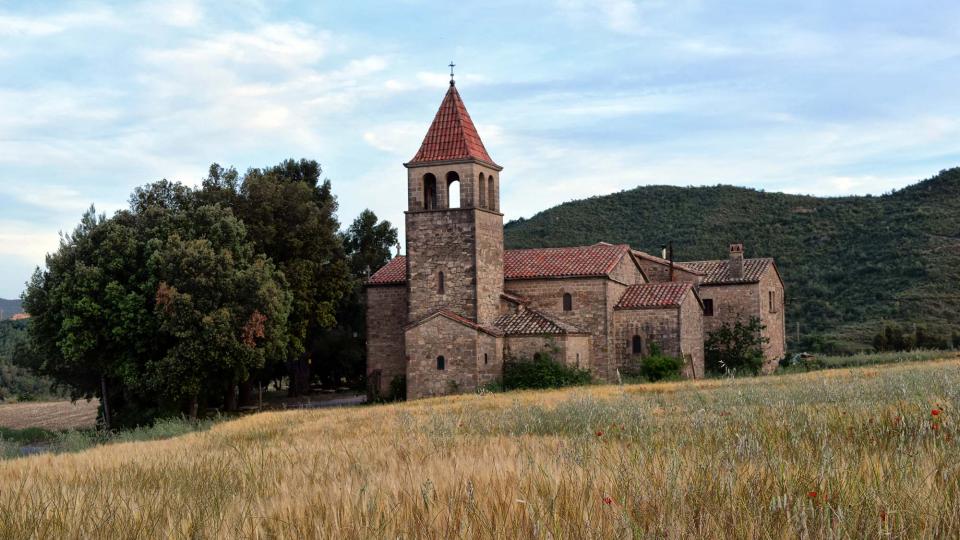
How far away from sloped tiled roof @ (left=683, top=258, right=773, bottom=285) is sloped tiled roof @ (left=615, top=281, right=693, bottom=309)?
6965 mm

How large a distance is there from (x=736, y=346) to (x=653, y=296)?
7.82 m

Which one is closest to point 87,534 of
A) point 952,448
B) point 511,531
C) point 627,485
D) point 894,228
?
point 511,531

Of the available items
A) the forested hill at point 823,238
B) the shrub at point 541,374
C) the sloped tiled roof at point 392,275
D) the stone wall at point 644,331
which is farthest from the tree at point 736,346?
the sloped tiled roof at point 392,275

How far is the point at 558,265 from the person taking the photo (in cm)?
3766

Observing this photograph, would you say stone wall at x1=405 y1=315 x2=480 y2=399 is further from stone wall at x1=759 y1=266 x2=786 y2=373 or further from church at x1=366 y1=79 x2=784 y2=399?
stone wall at x1=759 y1=266 x2=786 y2=373

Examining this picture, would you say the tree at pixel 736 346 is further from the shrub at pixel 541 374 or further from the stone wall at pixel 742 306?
the shrub at pixel 541 374

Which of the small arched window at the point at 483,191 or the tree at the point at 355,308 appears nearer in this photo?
the small arched window at the point at 483,191

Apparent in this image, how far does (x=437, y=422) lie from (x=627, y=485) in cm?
904

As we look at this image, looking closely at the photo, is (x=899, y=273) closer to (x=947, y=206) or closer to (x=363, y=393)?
(x=947, y=206)

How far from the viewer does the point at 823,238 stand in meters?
71.7

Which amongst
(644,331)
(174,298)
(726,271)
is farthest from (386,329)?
(726,271)

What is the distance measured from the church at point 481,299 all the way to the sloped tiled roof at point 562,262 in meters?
0.05

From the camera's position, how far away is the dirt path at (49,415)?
43.1 metres

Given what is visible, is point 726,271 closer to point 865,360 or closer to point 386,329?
point 865,360
